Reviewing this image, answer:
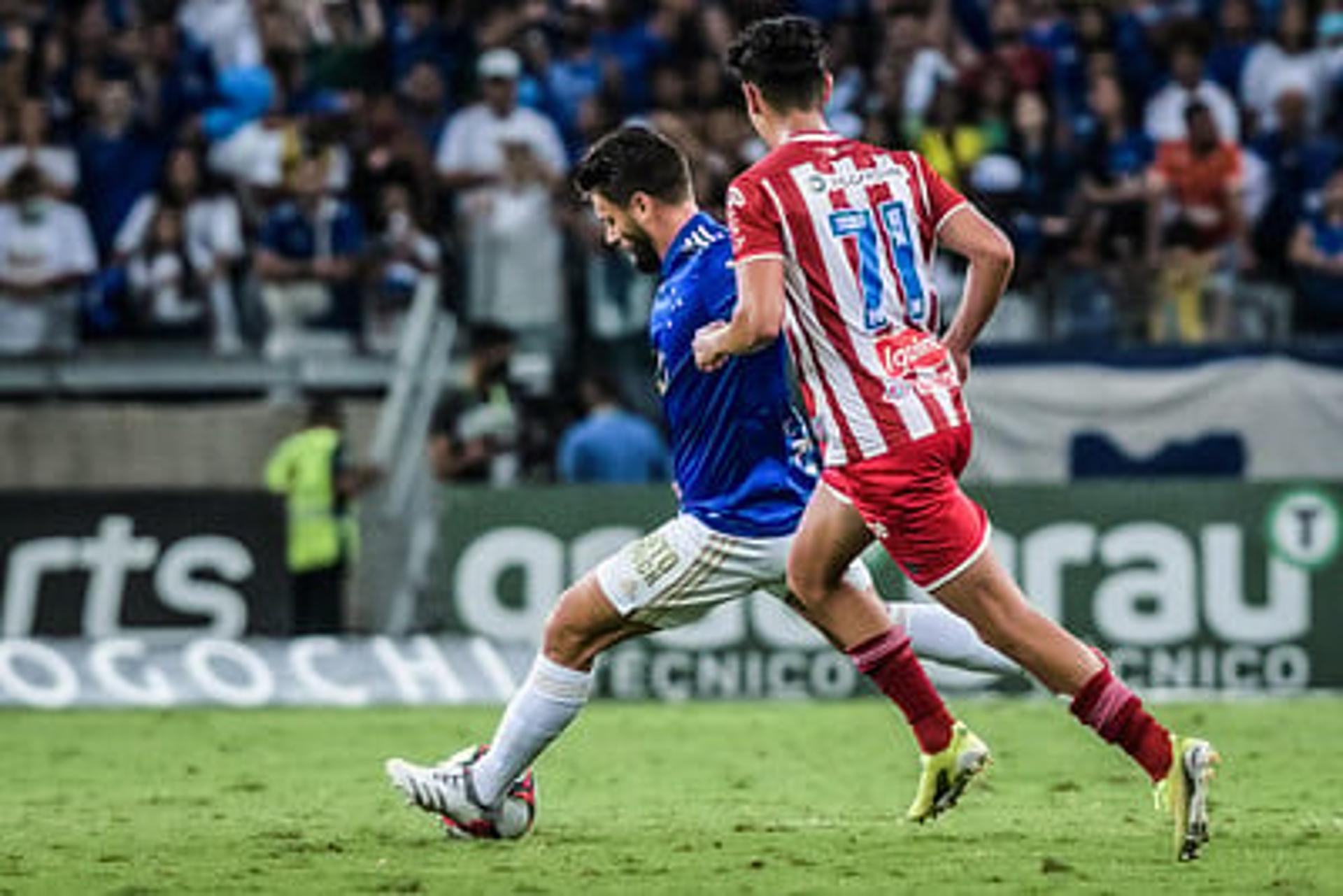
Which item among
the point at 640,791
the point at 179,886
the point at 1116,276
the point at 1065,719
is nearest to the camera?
the point at 179,886

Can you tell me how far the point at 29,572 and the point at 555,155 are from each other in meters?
4.64

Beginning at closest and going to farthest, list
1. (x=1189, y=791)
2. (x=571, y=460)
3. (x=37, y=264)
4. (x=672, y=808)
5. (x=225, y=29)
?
1. (x=1189, y=791)
2. (x=672, y=808)
3. (x=571, y=460)
4. (x=37, y=264)
5. (x=225, y=29)

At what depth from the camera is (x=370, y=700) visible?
16.5 m

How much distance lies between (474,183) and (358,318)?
1.20 metres

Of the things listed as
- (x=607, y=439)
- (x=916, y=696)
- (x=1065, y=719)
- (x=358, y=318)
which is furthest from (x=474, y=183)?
(x=916, y=696)

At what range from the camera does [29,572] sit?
1708cm

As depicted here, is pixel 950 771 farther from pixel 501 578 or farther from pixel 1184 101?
pixel 1184 101

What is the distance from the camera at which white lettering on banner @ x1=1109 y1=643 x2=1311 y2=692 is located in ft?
53.8

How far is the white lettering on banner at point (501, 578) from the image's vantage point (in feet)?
54.9

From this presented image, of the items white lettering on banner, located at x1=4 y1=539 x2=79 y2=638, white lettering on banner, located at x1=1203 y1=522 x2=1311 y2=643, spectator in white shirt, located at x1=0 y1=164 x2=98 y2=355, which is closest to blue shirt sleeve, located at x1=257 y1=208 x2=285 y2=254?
spectator in white shirt, located at x1=0 y1=164 x2=98 y2=355

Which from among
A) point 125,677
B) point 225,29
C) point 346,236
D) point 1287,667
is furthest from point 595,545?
point 225,29

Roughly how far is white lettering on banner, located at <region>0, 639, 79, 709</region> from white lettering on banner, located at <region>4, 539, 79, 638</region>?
0.56 ft

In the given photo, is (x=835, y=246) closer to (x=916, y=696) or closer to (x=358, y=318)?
(x=916, y=696)

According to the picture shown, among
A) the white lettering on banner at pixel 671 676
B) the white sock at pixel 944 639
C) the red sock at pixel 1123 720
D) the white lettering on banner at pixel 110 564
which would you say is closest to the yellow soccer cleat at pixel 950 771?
the white sock at pixel 944 639
